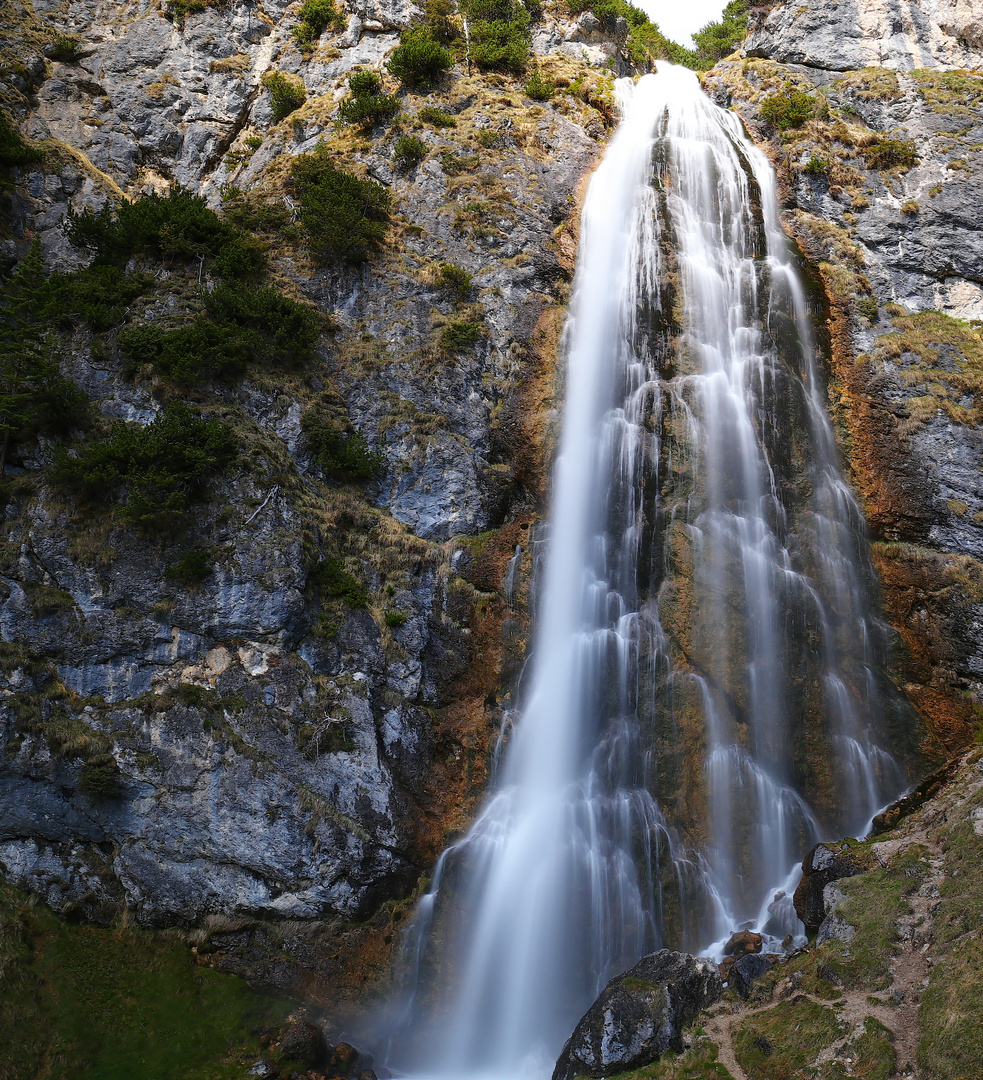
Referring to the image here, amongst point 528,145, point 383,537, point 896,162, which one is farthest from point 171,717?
point 896,162

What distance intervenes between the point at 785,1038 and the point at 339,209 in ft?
68.8

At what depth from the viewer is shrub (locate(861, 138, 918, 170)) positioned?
21464 mm

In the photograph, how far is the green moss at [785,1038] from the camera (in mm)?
7931

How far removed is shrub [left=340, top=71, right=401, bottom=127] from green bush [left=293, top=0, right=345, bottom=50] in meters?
4.97

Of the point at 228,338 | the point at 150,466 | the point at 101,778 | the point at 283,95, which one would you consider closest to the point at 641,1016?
the point at 101,778

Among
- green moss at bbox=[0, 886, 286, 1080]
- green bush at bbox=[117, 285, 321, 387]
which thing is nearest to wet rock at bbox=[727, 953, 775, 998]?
green moss at bbox=[0, 886, 286, 1080]

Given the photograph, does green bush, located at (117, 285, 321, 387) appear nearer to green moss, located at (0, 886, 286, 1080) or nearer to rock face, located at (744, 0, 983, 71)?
green moss, located at (0, 886, 286, 1080)

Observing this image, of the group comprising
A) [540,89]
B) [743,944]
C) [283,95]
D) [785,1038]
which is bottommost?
[785,1038]

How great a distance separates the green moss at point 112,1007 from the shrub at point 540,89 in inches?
1086

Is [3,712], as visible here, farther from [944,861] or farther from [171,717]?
[944,861]

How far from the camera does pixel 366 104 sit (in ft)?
74.9

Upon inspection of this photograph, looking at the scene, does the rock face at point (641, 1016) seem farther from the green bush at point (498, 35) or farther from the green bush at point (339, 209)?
the green bush at point (498, 35)

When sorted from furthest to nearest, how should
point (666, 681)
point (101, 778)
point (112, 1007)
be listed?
1. point (666, 681)
2. point (101, 778)
3. point (112, 1007)

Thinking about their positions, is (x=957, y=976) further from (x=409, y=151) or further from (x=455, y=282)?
(x=409, y=151)
